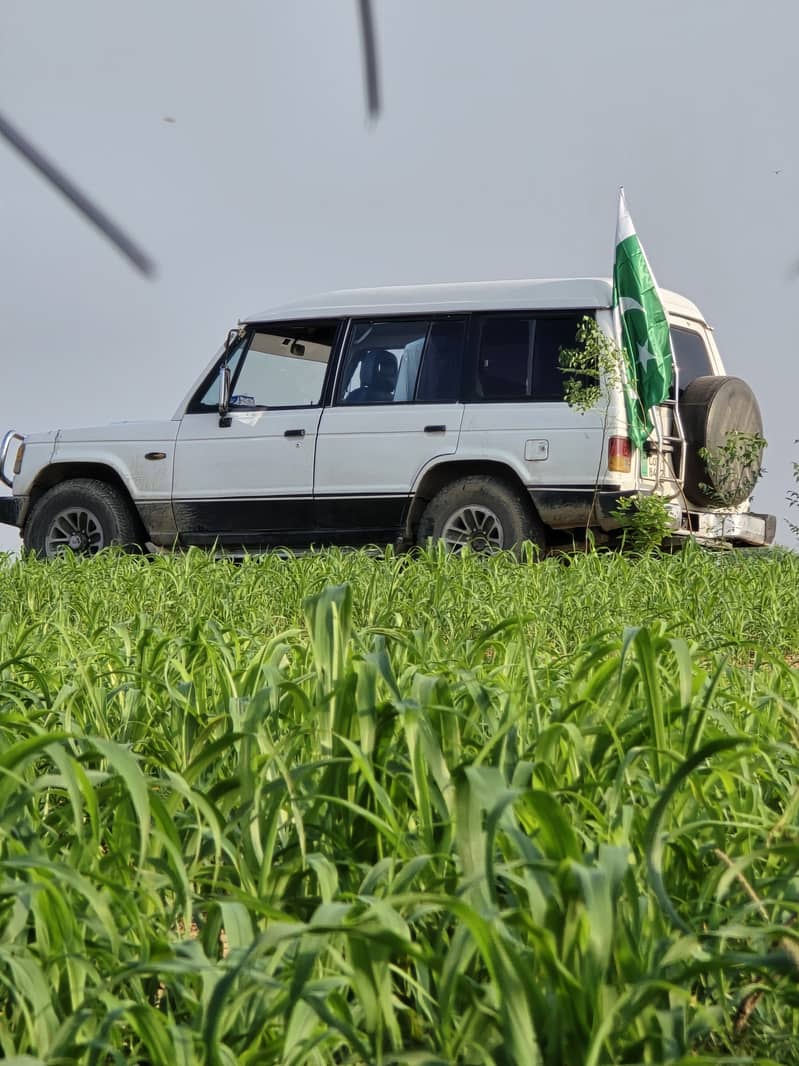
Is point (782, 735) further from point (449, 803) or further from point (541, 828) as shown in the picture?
point (541, 828)

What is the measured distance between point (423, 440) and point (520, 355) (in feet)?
2.81

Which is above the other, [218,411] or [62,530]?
[218,411]

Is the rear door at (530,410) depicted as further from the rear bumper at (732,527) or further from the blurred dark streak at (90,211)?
the blurred dark streak at (90,211)

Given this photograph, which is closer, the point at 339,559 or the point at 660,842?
the point at 660,842

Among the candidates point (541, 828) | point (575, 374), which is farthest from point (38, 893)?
point (575, 374)

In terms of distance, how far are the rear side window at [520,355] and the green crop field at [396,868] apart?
6230mm

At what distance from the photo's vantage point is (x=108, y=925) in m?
1.59

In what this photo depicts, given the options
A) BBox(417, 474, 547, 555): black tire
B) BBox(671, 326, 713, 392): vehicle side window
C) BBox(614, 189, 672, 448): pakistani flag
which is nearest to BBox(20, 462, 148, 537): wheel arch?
BBox(417, 474, 547, 555): black tire

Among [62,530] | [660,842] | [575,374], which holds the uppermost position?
[575,374]

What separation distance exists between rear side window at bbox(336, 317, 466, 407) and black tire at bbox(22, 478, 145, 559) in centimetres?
204

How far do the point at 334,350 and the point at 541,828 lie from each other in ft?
28.7

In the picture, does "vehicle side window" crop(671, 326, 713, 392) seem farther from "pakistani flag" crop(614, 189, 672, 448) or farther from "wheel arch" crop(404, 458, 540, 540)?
"wheel arch" crop(404, 458, 540, 540)

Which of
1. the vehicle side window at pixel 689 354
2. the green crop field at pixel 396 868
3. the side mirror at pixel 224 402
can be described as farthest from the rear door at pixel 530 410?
the green crop field at pixel 396 868

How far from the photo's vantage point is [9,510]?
37.0 ft
